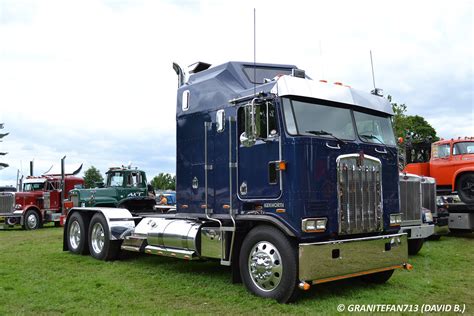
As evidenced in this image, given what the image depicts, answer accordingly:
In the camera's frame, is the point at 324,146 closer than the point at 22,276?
Yes

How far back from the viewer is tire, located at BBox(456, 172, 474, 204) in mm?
15846

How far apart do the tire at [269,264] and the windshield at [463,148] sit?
11.7 metres

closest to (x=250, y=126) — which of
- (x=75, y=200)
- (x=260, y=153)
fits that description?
(x=260, y=153)

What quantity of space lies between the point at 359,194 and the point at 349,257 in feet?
3.15

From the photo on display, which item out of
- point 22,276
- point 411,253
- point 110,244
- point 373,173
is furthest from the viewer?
point 411,253

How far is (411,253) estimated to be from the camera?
1145 cm

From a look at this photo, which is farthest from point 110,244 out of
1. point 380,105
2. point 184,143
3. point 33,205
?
point 33,205

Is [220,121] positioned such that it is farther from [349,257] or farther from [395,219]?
[395,219]

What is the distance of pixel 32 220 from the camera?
23453 millimetres

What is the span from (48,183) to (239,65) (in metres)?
19.6

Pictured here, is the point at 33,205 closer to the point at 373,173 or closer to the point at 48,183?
the point at 48,183

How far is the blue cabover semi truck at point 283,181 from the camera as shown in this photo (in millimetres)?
6730

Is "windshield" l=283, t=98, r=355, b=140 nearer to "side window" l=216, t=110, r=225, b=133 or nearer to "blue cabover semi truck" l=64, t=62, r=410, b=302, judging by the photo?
"blue cabover semi truck" l=64, t=62, r=410, b=302

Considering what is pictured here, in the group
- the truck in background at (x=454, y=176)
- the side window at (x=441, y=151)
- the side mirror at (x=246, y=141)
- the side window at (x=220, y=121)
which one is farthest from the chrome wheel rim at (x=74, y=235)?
the side window at (x=441, y=151)
